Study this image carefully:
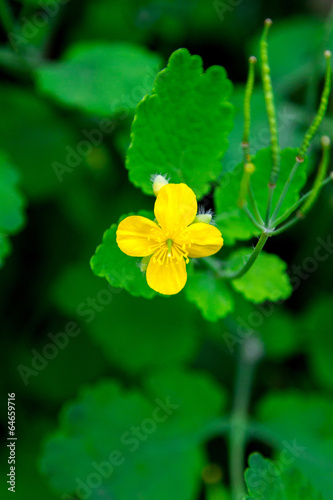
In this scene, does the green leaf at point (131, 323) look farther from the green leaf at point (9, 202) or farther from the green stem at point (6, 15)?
the green stem at point (6, 15)

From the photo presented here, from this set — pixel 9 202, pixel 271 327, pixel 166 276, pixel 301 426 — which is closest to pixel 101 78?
pixel 9 202

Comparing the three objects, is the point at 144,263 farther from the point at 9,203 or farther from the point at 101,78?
the point at 101,78

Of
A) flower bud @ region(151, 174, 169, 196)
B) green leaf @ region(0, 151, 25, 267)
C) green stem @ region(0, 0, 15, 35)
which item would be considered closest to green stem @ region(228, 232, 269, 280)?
flower bud @ region(151, 174, 169, 196)

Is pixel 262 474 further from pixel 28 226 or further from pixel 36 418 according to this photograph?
pixel 28 226

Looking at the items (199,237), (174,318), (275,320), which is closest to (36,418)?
(174,318)

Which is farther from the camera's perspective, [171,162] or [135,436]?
[135,436]

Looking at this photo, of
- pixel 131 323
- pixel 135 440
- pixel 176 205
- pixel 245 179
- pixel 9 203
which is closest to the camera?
pixel 245 179

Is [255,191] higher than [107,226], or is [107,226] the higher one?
[107,226]
